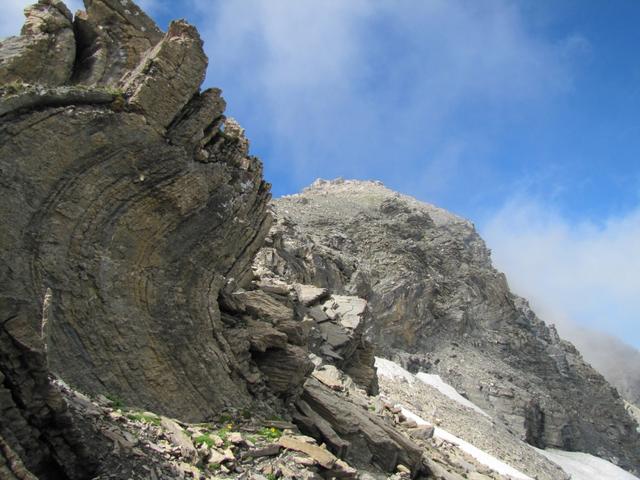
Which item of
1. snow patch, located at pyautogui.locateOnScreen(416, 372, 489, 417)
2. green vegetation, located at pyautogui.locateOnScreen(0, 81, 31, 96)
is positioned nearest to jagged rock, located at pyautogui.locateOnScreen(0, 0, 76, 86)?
green vegetation, located at pyautogui.locateOnScreen(0, 81, 31, 96)

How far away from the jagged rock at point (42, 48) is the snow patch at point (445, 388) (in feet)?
154

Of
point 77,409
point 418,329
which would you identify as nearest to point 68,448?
point 77,409

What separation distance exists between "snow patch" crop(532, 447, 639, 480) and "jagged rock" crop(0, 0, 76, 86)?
5374 centimetres

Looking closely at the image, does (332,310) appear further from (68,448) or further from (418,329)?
A: (418,329)

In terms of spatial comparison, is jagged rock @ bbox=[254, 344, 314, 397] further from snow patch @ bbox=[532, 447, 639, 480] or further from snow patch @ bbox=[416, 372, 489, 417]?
snow patch @ bbox=[532, 447, 639, 480]

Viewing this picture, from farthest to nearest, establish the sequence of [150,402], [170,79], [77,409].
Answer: [170,79] < [150,402] < [77,409]

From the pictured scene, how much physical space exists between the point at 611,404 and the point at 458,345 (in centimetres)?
2459

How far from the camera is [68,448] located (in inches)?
347

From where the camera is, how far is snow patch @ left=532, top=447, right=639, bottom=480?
57250mm

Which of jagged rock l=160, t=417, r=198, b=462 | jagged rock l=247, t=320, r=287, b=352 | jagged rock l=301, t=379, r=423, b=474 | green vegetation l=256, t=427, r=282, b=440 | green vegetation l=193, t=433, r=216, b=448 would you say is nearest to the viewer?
jagged rock l=160, t=417, r=198, b=462

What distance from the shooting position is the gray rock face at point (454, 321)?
62675 mm

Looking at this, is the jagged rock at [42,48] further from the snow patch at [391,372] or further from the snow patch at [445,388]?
the snow patch at [445,388]

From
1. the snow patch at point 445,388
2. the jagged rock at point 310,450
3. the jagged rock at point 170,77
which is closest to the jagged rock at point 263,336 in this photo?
the jagged rock at point 310,450

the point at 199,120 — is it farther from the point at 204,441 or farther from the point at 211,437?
the point at 204,441
